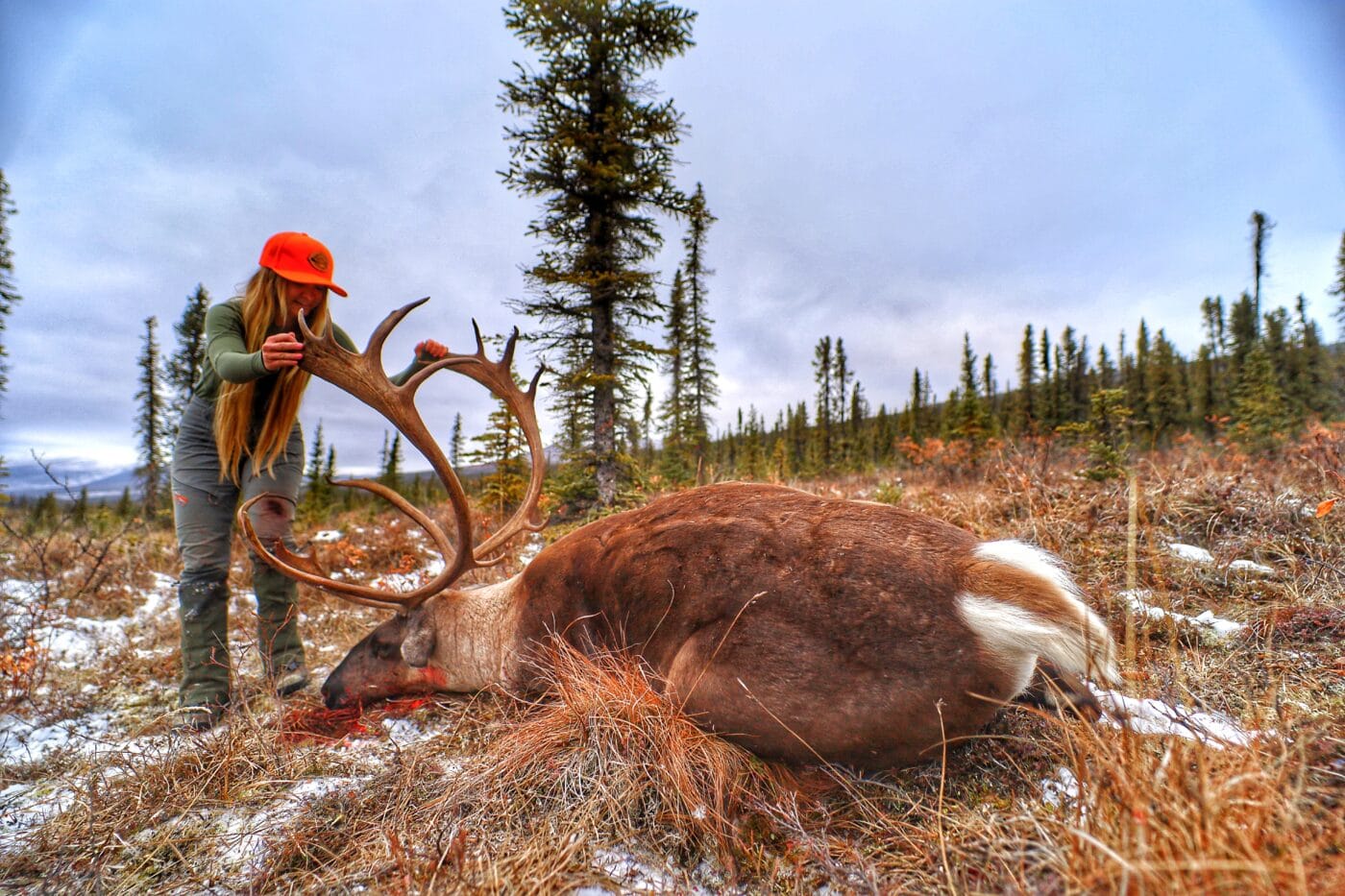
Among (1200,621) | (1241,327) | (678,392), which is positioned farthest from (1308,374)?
(1200,621)

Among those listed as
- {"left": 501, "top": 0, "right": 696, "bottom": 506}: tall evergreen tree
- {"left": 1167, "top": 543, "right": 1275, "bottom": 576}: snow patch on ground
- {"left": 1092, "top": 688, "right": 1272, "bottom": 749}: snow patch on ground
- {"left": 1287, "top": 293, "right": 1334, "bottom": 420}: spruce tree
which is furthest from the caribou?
{"left": 1287, "top": 293, "right": 1334, "bottom": 420}: spruce tree

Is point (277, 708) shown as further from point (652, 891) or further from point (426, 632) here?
point (652, 891)

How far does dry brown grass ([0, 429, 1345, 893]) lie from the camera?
1.03 m

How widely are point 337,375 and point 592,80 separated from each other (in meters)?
11.0

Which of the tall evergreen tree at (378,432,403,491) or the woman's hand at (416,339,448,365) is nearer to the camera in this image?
the woman's hand at (416,339,448,365)

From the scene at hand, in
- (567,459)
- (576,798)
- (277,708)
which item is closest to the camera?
(576,798)

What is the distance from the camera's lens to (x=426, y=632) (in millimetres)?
3131

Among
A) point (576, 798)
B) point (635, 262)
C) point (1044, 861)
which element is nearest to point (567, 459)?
point (635, 262)

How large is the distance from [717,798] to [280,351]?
8.93ft

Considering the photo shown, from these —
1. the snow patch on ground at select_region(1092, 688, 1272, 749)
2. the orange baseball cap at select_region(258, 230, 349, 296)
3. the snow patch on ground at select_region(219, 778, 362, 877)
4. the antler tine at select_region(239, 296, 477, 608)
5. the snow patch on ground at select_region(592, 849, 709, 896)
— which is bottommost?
the snow patch on ground at select_region(219, 778, 362, 877)

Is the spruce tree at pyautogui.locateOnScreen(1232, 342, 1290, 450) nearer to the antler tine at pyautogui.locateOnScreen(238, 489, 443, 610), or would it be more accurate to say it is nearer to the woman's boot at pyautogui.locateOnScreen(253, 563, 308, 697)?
the antler tine at pyautogui.locateOnScreen(238, 489, 443, 610)

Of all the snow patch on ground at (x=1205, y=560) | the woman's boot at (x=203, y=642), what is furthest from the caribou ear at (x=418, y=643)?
the snow patch on ground at (x=1205, y=560)

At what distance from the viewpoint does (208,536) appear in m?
3.08

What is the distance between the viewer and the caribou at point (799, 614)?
1.71 meters
